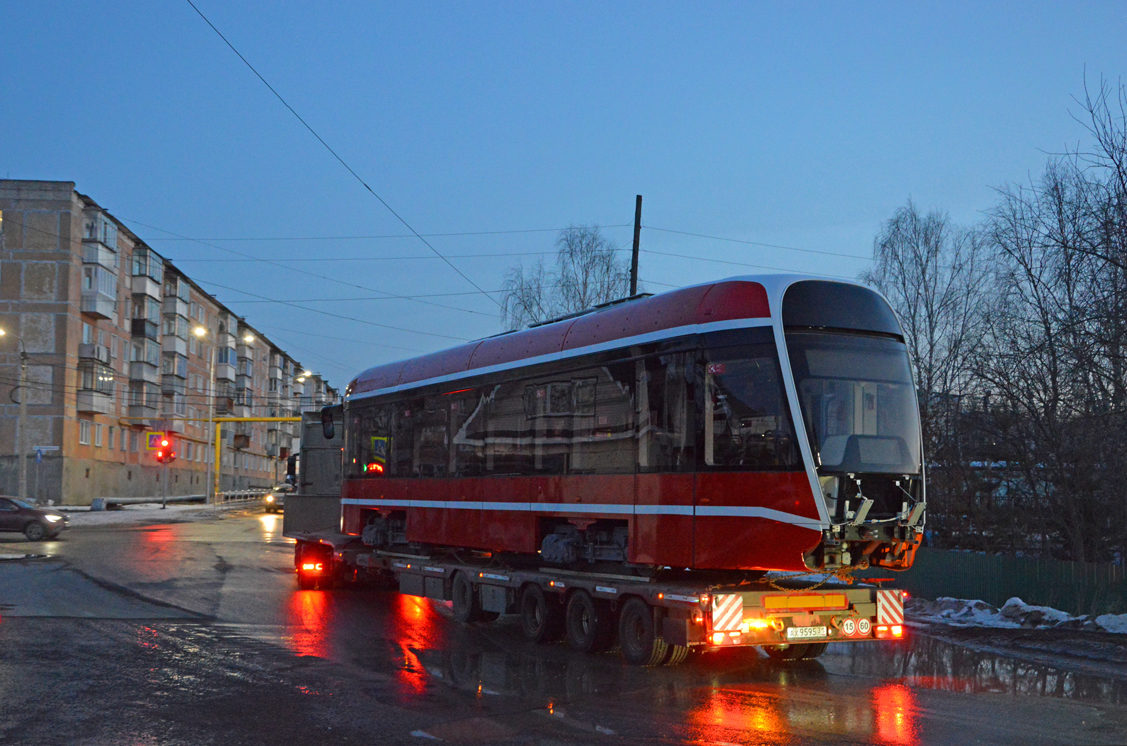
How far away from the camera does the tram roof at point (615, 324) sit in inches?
431

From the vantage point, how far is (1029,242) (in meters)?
21.4

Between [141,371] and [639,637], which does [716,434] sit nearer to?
[639,637]

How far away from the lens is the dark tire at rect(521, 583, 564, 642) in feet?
43.9

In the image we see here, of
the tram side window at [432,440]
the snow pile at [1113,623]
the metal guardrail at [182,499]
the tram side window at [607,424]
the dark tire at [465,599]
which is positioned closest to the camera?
the tram side window at [607,424]

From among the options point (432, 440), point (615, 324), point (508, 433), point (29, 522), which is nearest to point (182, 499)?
point (29, 522)

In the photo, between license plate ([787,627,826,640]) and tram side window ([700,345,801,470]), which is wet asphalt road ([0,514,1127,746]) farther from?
tram side window ([700,345,801,470])

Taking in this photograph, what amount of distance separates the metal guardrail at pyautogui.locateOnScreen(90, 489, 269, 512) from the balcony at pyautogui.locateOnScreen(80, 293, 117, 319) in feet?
35.4

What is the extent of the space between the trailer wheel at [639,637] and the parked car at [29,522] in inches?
1107

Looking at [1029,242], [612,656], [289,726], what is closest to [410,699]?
[289,726]

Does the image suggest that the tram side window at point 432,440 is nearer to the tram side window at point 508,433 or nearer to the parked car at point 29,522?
the tram side window at point 508,433

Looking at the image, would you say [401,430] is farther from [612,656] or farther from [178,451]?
[178,451]

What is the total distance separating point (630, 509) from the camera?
1188 cm

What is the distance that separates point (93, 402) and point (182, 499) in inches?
584

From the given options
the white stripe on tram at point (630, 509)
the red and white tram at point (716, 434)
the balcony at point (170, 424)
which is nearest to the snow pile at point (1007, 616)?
the red and white tram at point (716, 434)
